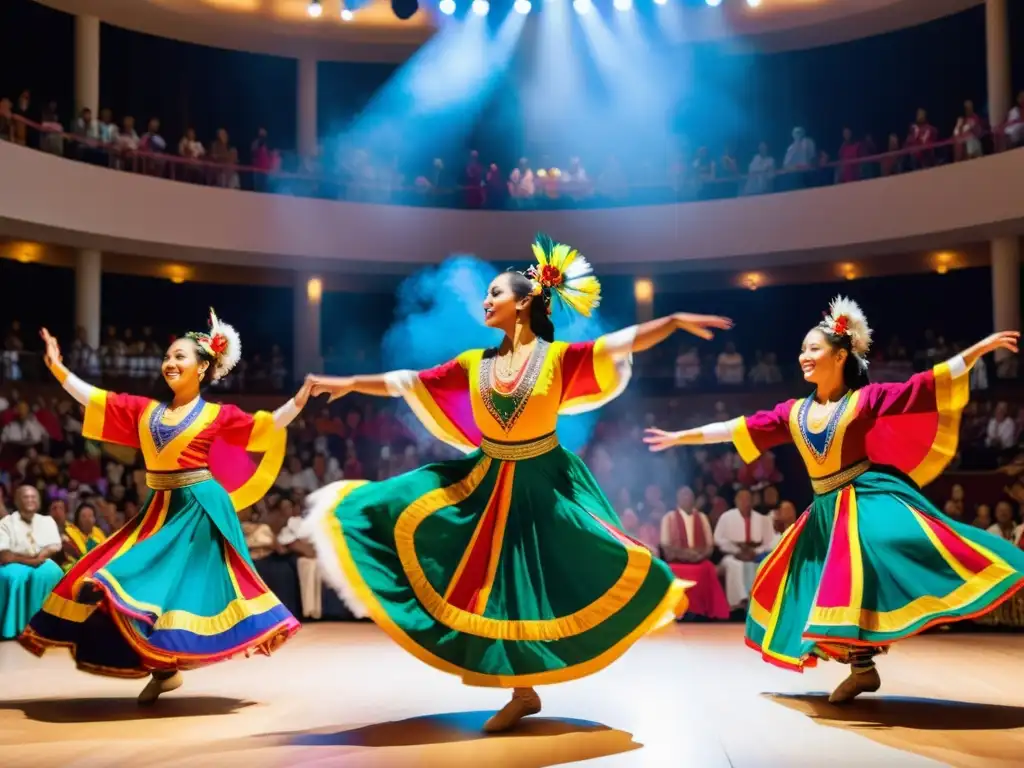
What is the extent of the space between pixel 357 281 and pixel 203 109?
131 inches

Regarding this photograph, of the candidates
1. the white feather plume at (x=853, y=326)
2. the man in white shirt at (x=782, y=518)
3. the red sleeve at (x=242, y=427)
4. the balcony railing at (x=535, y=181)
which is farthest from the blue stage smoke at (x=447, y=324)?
the white feather plume at (x=853, y=326)

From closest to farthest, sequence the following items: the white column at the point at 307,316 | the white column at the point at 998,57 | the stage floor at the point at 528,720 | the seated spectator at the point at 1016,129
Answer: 1. the stage floor at the point at 528,720
2. the seated spectator at the point at 1016,129
3. the white column at the point at 998,57
4. the white column at the point at 307,316

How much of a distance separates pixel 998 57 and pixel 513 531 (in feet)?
40.8

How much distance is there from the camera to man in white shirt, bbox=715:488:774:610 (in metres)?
8.94

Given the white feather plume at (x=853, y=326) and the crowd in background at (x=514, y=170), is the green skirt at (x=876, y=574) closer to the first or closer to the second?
the white feather plume at (x=853, y=326)

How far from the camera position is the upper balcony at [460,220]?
43.4ft

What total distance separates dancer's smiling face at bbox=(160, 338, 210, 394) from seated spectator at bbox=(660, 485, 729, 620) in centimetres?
439

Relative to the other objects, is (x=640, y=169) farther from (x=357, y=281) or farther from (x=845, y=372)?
(x=845, y=372)

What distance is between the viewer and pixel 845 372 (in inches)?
204

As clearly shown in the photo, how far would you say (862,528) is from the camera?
4.85m

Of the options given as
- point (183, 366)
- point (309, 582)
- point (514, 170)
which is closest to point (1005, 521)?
point (309, 582)

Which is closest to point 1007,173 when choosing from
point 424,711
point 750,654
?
point 750,654

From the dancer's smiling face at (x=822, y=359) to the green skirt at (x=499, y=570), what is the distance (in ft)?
4.01

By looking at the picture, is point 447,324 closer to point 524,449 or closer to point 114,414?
point 114,414
